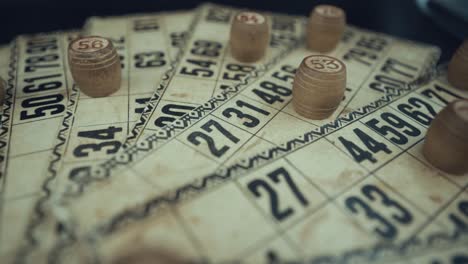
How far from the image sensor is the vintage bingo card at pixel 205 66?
1.80 meters

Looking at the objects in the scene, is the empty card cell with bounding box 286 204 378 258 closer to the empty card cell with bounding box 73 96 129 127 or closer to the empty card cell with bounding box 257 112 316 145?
the empty card cell with bounding box 257 112 316 145

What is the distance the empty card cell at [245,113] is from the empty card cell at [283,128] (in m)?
0.03

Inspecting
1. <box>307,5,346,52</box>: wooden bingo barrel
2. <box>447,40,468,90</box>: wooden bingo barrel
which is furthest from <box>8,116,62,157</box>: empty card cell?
<box>447,40,468,90</box>: wooden bingo barrel

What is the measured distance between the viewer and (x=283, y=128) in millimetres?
1738

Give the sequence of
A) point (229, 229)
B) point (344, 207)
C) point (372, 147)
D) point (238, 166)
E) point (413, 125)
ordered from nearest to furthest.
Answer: point (229, 229)
point (344, 207)
point (238, 166)
point (372, 147)
point (413, 125)

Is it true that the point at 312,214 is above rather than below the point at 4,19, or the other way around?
below

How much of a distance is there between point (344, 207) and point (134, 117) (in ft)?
3.56

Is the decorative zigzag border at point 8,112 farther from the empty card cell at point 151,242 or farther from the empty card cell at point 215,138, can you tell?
the empty card cell at point 215,138

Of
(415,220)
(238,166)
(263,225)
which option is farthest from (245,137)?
A: (415,220)

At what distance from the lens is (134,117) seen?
178 centimetres

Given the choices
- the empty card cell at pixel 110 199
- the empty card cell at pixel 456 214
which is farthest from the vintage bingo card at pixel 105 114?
the empty card cell at pixel 456 214

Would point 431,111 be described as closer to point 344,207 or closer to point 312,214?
point 344,207

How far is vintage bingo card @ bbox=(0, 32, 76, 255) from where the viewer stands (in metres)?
1.30

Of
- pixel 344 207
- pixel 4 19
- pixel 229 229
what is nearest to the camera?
pixel 229 229
